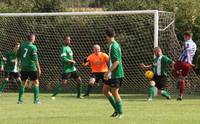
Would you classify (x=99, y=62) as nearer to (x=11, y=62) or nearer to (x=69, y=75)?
(x=69, y=75)

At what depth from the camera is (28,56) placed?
65.5ft

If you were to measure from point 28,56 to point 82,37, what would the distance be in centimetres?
829

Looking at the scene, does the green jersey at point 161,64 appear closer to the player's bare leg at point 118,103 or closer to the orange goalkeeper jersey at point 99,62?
the orange goalkeeper jersey at point 99,62

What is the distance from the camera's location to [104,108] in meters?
17.8

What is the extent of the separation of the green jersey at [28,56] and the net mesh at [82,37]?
7603 mm

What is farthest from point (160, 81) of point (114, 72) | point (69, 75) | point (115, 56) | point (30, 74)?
point (115, 56)

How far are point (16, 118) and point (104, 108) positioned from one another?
3878 millimetres

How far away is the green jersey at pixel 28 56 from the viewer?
19.9 metres

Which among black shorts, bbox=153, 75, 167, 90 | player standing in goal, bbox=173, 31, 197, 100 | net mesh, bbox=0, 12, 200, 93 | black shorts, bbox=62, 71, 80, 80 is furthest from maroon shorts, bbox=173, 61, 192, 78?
net mesh, bbox=0, 12, 200, 93

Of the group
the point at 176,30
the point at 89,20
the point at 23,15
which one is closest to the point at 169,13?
the point at 176,30

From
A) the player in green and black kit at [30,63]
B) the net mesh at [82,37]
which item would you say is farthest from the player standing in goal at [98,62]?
the net mesh at [82,37]

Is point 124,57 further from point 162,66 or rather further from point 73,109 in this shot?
point 73,109

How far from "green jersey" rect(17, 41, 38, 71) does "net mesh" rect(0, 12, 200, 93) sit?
7.60m

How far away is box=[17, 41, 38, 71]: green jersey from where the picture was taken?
19.9m
